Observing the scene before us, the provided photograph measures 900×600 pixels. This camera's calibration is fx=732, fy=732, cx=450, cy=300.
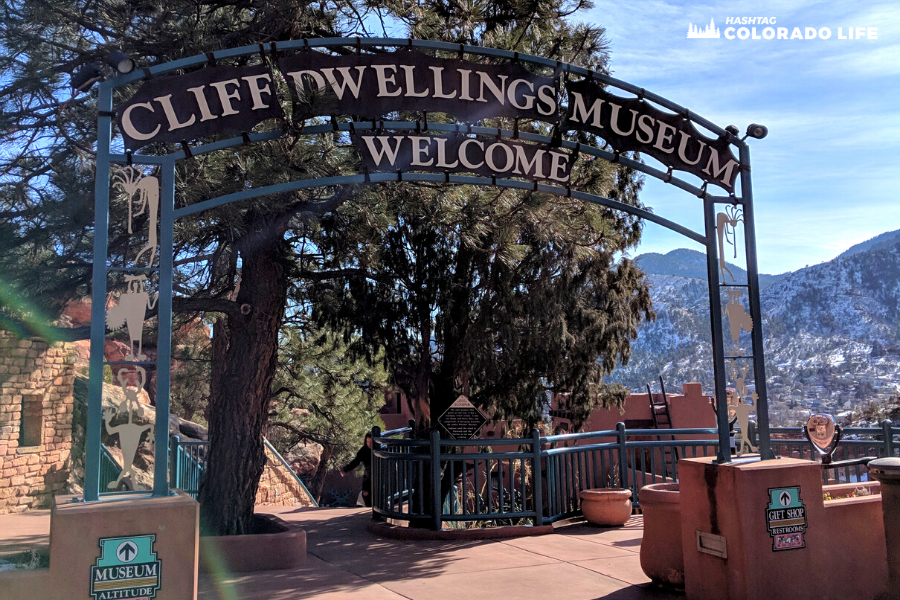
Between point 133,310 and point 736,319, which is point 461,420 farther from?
point 133,310

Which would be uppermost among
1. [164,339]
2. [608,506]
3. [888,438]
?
[164,339]

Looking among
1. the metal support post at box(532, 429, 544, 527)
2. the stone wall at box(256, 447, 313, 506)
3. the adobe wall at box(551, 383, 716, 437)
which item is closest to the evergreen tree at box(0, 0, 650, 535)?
the metal support post at box(532, 429, 544, 527)

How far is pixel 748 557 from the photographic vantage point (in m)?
5.67

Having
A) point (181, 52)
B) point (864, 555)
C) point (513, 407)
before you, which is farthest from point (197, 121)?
point (513, 407)

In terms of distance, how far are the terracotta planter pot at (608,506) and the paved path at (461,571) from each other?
156mm

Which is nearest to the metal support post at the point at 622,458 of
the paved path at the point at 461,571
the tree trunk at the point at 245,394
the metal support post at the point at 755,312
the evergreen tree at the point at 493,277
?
the paved path at the point at 461,571

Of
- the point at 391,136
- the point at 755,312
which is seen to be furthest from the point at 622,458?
the point at 391,136

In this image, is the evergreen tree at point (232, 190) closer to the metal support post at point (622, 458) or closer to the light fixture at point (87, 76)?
the light fixture at point (87, 76)

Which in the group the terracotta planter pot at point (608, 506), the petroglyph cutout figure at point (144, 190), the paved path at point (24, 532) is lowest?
the paved path at point (24, 532)

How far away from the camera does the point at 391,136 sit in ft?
21.6

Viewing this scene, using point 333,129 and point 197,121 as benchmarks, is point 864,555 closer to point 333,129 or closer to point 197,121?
point 333,129

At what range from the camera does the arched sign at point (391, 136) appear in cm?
536

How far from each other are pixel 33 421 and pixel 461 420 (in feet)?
30.5

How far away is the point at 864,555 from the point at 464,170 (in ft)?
15.7
